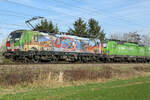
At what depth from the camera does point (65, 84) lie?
49.5 feet

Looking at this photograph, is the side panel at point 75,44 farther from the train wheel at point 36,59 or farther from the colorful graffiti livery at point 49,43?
the train wheel at point 36,59

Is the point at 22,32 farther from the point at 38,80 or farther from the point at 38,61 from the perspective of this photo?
the point at 38,80

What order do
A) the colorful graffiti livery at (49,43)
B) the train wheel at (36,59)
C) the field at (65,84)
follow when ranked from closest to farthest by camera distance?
the field at (65,84) < the colorful graffiti livery at (49,43) < the train wheel at (36,59)

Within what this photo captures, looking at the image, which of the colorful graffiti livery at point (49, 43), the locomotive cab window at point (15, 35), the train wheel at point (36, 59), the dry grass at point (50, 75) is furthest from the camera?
the train wheel at point (36, 59)

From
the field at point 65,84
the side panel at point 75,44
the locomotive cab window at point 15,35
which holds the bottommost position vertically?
the field at point 65,84

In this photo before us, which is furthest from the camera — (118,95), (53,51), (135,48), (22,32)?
(135,48)

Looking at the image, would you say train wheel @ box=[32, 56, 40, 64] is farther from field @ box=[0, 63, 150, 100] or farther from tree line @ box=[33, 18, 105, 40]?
tree line @ box=[33, 18, 105, 40]

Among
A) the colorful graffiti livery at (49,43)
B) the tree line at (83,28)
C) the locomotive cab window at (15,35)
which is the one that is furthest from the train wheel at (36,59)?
the tree line at (83,28)

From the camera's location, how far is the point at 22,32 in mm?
19750

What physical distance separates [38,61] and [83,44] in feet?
25.8

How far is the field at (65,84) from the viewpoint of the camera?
1022cm

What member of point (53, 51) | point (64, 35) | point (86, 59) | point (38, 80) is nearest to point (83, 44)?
point (86, 59)

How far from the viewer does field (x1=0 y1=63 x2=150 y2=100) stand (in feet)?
33.5

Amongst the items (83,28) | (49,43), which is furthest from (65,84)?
(83,28)
